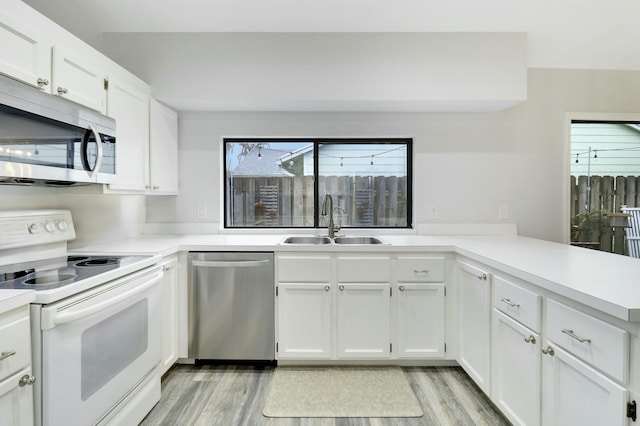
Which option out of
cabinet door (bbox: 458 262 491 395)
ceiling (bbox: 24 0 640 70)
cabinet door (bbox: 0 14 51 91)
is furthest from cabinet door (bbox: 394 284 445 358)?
cabinet door (bbox: 0 14 51 91)

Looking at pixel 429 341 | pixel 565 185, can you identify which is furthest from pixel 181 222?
pixel 565 185

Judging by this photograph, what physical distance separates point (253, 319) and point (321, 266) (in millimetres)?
605

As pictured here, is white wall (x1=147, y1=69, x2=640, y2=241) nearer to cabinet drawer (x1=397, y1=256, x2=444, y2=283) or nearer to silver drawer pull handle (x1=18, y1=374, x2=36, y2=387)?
cabinet drawer (x1=397, y1=256, x2=444, y2=283)

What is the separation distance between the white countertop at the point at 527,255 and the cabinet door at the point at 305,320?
12.2 inches

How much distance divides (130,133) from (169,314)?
4.06ft

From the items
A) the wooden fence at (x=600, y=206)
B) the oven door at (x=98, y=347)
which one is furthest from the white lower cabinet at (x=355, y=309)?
the wooden fence at (x=600, y=206)

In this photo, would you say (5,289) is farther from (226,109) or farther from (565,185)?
(565,185)

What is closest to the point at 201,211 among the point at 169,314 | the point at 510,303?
the point at 169,314

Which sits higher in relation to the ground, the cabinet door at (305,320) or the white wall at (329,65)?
the white wall at (329,65)

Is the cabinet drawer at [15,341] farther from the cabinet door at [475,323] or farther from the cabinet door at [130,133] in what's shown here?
the cabinet door at [475,323]

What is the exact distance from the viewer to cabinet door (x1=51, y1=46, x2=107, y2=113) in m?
1.52

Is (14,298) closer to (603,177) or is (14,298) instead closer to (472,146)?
(472,146)

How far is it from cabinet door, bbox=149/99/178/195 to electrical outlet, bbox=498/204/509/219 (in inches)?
110

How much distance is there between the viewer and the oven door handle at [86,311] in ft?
3.74
